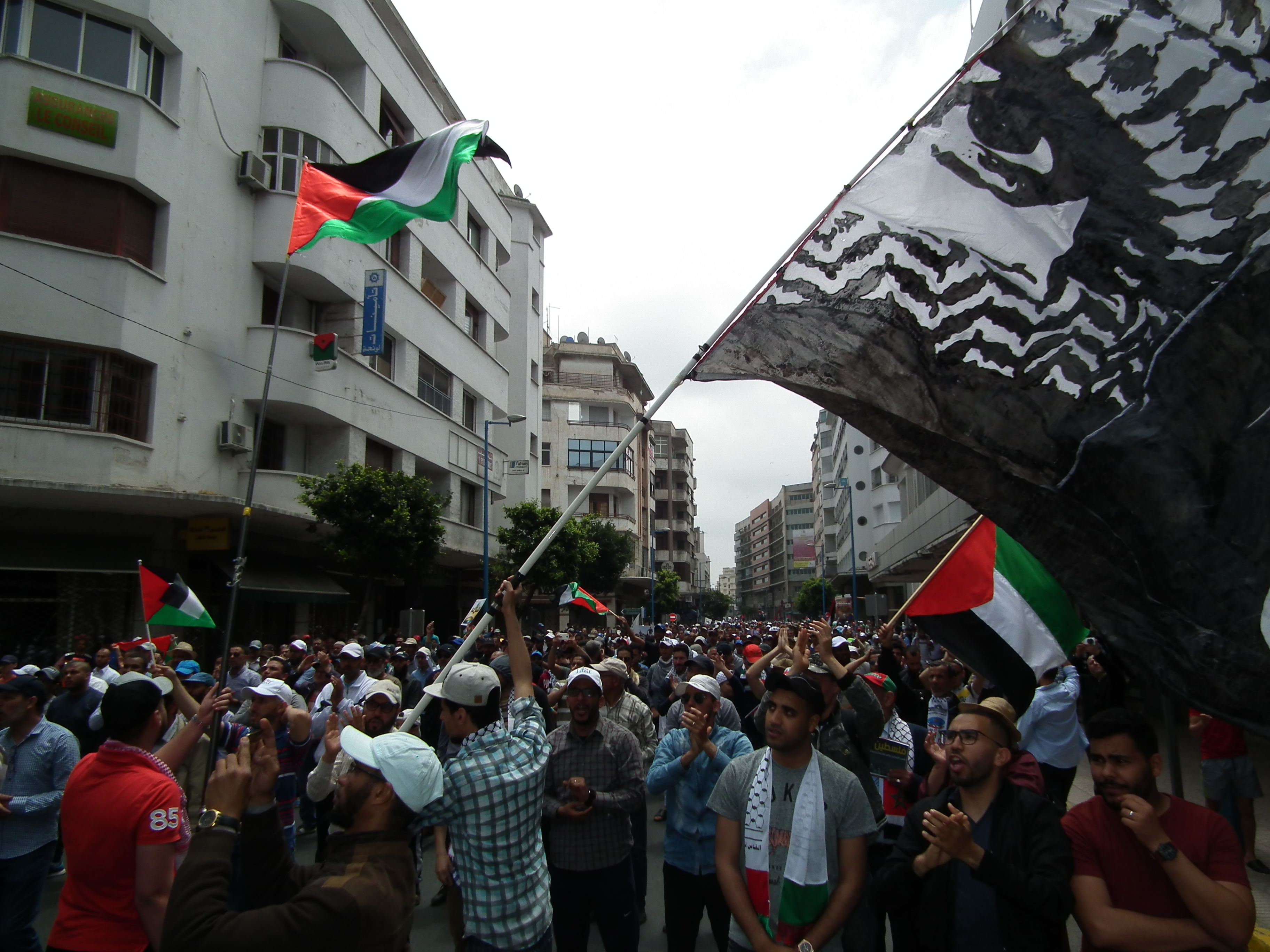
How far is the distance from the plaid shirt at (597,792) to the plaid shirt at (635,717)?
1215 millimetres

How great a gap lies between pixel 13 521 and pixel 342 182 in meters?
14.5

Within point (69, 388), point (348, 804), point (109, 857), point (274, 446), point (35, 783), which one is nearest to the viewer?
point (348, 804)

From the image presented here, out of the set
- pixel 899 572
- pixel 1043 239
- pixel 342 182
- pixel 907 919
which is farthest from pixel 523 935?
pixel 899 572

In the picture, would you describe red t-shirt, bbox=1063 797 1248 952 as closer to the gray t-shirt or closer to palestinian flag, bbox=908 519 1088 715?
the gray t-shirt

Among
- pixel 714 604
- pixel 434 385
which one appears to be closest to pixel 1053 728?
pixel 434 385

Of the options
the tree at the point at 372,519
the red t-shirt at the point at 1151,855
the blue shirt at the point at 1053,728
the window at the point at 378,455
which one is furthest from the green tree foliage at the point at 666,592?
the red t-shirt at the point at 1151,855

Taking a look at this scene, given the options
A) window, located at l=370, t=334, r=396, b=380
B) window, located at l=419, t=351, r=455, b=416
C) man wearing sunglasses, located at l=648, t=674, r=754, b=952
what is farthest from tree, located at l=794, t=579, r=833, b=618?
man wearing sunglasses, located at l=648, t=674, r=754, b=952

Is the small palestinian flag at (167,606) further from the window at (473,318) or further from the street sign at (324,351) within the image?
the window at (473,318)

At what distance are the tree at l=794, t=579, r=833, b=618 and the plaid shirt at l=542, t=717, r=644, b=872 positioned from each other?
73.4 meters

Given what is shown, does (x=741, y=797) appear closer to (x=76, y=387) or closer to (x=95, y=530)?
(x=76, y=387)

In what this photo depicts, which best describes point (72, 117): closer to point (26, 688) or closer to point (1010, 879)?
point (26, 688)

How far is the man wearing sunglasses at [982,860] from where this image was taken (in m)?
2.85

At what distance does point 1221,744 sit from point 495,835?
6.44 meters

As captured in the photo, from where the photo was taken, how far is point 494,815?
3.24m
